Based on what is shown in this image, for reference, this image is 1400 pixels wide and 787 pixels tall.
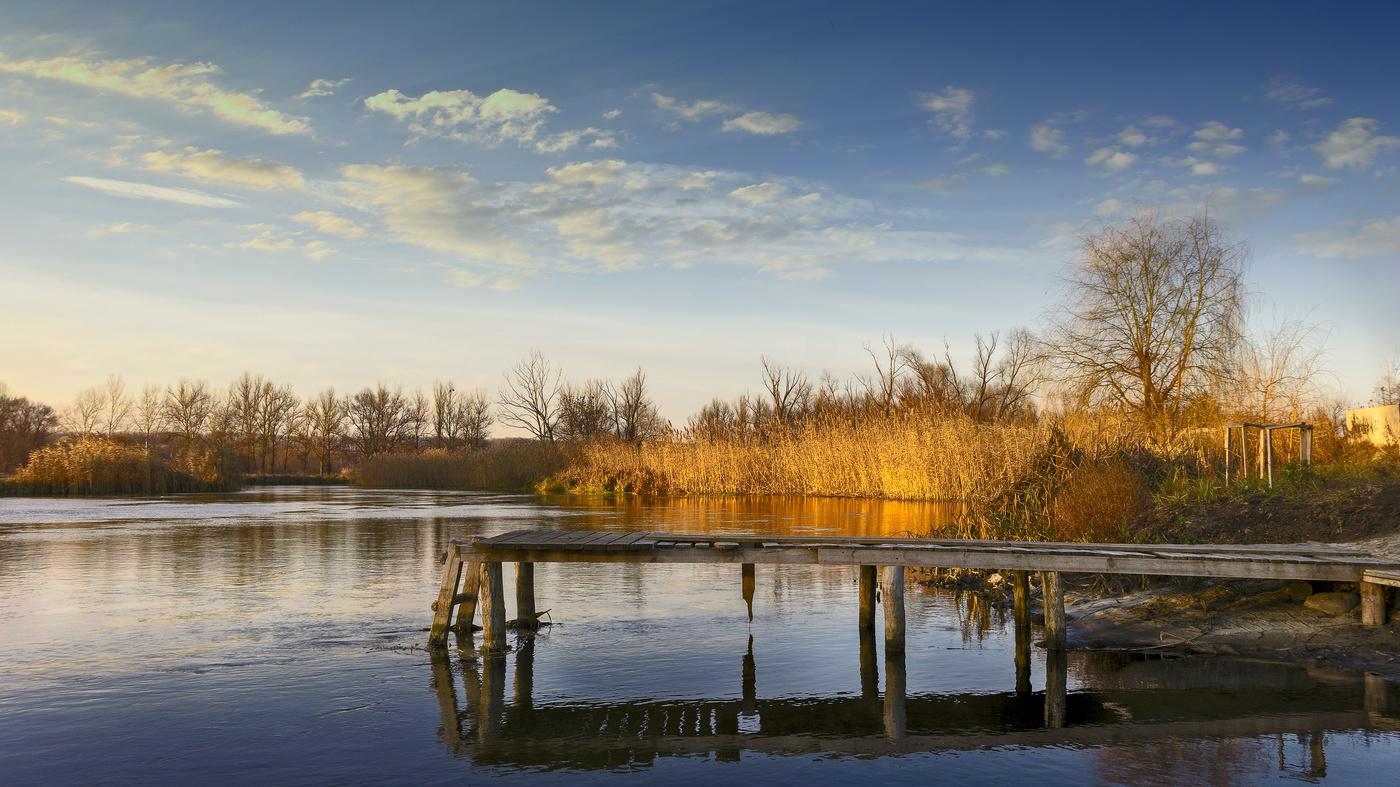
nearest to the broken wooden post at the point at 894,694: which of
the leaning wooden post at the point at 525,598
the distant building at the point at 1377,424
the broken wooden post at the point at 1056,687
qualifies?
the broken wooden post at the point at 1056,687

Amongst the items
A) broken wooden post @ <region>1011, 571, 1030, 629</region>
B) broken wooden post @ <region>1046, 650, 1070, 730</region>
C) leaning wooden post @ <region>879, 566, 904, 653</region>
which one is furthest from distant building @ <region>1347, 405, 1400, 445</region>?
leaning wooden post @ <region>879, 566, 904, 653</region>

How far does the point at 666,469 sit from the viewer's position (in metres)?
31.6

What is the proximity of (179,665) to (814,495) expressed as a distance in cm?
2126

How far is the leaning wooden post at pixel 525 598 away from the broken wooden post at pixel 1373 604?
7.02 m

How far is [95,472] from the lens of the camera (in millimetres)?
30766

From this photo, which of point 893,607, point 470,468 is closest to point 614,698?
point 893,607

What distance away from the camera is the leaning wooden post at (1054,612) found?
769 centimetres

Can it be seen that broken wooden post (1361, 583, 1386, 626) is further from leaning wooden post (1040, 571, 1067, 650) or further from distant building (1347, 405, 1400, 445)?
distant building (1347, 405, 1400, 445)

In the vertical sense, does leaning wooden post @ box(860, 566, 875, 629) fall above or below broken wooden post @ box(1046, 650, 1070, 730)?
above

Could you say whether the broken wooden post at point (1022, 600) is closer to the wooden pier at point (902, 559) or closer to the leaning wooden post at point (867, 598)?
the wooden pier at point (902, 559)

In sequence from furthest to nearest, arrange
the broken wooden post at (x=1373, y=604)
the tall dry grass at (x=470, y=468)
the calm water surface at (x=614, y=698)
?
the tall dry grass at (x=470, y=468) < the broken wooden post at (x=1373, y=604) < the calm water surface at (x=614, y=698)

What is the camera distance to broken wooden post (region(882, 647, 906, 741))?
5859 mm

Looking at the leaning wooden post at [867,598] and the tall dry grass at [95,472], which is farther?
the tall dry grass at [95,472]

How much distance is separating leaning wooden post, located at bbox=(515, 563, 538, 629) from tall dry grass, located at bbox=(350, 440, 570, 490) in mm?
29388
